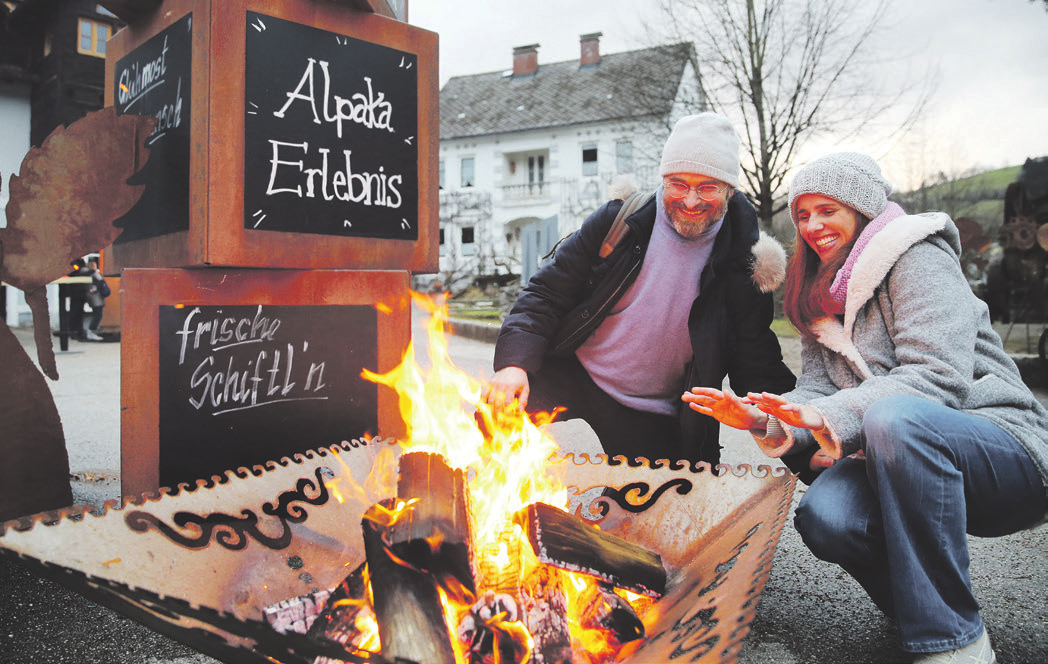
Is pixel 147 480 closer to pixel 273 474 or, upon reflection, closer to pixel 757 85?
pixel 273 474

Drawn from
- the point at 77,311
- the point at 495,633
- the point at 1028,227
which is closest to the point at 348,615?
the point at 495,633

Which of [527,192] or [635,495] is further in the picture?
[527,192]

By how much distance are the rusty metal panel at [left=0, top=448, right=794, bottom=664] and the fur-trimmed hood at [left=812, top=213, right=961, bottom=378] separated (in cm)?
49

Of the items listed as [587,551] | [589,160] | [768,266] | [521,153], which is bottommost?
[587,551]

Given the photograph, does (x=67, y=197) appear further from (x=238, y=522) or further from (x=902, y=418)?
(x=902, y=418)

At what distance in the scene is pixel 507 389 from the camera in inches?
90.8

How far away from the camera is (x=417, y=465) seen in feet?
5.57

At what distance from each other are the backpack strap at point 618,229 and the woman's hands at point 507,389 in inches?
24.5

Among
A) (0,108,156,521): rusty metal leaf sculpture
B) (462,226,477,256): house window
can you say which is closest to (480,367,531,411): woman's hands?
(0,108,156,521): rusty metal leaf sculpture

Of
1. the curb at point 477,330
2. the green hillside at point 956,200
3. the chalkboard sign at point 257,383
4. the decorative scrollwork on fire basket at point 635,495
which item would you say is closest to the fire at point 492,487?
the decorative scrollwork on fire basket at point 635,495

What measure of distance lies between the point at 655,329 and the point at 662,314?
2.5 inches

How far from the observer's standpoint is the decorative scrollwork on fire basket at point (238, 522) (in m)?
1.54

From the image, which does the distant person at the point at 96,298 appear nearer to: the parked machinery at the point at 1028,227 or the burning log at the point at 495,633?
the burning log at the point at 495,633

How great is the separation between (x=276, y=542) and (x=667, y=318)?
156 cm
